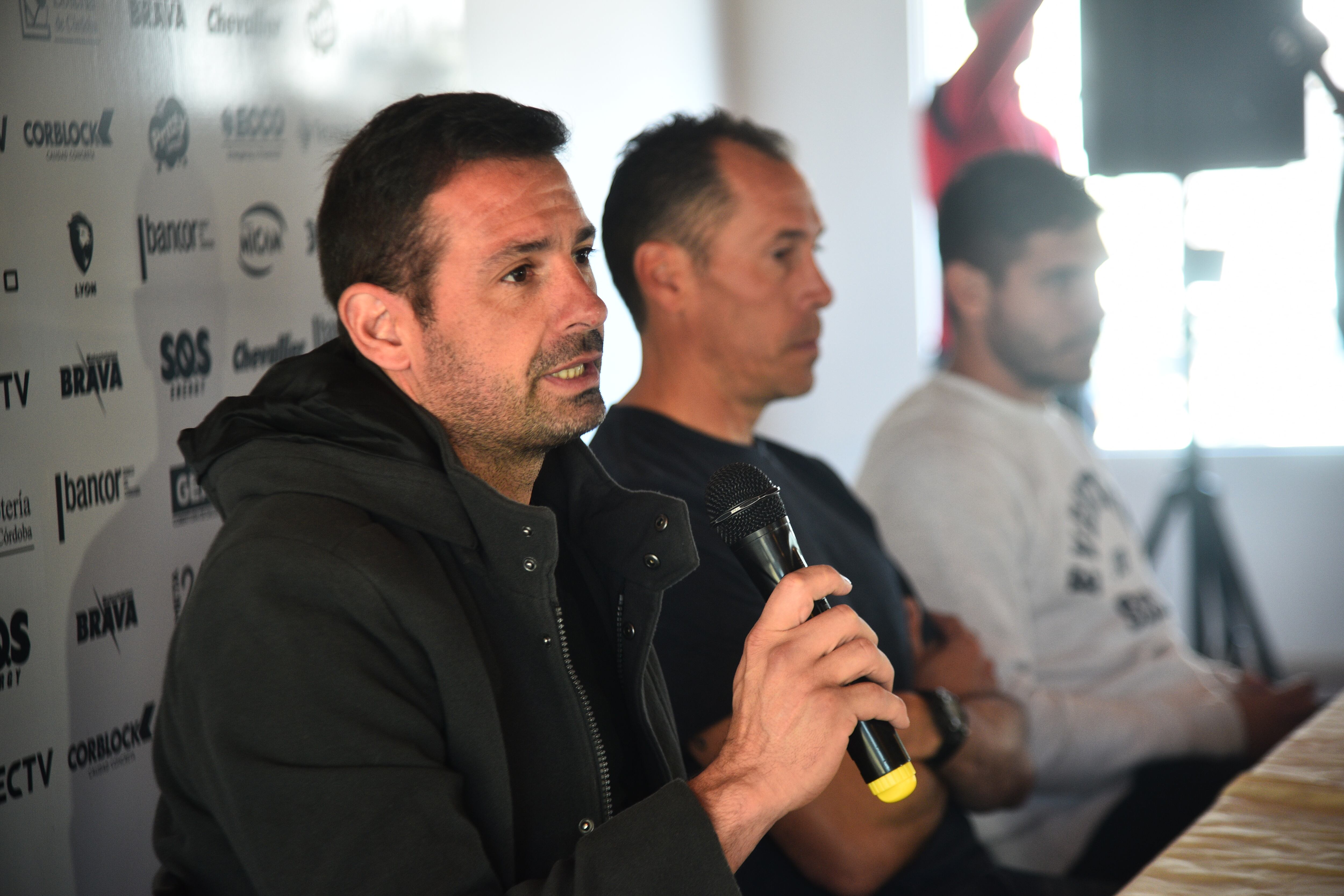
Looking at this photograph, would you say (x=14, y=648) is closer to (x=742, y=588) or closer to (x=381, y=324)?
(x=381, y=324)

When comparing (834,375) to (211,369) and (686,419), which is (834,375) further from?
(211,369)

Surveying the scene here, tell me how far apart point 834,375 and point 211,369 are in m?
3.34

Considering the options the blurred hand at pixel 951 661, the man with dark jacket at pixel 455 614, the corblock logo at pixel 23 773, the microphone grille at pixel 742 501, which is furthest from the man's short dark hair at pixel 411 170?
the blurred hand at pixel 951 661

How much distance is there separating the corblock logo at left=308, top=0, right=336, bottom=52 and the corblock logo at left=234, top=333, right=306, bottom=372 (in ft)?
1.55

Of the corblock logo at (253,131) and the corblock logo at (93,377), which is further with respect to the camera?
the corblock logo at (253,131)

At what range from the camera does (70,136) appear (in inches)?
54.1

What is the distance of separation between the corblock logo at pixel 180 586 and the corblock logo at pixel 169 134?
0.52 metres

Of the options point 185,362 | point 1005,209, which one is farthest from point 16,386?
point 1005,209

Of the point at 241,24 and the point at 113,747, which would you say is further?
the point at 241,24

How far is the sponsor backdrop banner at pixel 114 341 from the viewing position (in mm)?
1297

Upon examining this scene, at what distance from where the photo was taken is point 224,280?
163cm

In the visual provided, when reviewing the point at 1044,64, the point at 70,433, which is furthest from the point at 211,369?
the point at 1044,64

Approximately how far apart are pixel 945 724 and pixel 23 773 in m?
1.13

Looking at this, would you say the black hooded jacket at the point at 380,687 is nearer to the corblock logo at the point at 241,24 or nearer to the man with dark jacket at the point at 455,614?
the man with dark jacket at the point at 455,614
